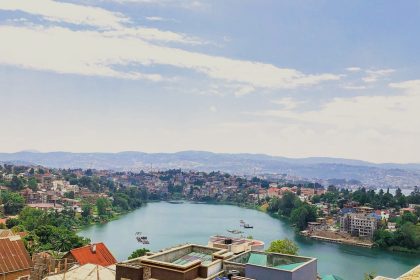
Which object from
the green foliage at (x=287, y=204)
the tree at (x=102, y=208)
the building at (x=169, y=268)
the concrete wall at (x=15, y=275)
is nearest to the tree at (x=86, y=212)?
the tree at (x=102, y=208)

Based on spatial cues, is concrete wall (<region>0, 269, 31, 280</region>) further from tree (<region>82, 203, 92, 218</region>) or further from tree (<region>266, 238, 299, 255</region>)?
tree (<region>82, 203, 92, 218</region>)

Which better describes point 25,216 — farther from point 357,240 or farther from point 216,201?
point 216,201

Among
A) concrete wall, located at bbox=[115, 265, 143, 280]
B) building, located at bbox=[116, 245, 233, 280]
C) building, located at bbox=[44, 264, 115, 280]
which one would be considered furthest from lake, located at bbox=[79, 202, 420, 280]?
concrete wall, located at bbox=[115, 265, 143, 280]

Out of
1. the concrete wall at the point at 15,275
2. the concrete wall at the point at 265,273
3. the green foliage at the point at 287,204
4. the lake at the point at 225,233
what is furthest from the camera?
the green foliage at the point at 287,204

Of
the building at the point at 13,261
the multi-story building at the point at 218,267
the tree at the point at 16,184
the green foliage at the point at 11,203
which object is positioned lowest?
the green foliage at the point at 11,203

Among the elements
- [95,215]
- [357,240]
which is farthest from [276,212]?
[95,215]

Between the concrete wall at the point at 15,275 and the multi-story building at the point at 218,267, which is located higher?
the multi-story building at the point at 218,267

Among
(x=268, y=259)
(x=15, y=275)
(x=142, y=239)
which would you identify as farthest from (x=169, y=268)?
(x=142, y=239)

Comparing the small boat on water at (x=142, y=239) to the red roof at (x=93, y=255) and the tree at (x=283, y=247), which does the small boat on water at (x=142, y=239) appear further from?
the red roof at (x=93, y=255)
